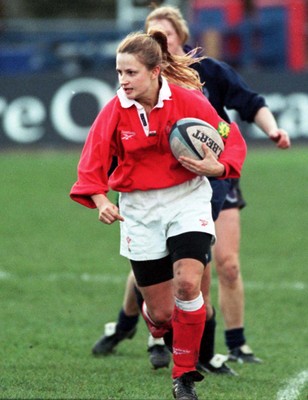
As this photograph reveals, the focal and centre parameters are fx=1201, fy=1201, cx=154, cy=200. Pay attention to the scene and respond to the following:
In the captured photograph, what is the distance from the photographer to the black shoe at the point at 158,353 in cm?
708

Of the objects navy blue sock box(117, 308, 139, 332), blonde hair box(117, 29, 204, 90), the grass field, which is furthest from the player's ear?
navy blue sock box(117, 308, 139, 332)

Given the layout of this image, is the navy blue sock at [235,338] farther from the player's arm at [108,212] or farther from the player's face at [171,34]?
the player's arm at [108,212]

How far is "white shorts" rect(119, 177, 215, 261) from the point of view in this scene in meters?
6.07

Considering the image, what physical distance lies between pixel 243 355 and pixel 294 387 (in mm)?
1040

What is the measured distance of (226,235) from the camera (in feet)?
24.4

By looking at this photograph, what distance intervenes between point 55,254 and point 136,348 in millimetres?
3752

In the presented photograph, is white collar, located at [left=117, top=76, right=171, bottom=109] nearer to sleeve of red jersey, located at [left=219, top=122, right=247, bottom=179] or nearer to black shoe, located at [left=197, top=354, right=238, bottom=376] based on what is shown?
sleeve of red jersey, located at [left=219, top=122, right=247, bottom=179]

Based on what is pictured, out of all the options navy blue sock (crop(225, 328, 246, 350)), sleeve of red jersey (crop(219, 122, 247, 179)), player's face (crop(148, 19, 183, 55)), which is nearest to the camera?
sleeve of red jersey (crop(219, 122, 247, 179))

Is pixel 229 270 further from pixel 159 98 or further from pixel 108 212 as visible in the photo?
pixel 108 212

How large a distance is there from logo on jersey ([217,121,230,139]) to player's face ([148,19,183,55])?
3.30 ft

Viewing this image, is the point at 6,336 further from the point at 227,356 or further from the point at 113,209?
the point at 113,209

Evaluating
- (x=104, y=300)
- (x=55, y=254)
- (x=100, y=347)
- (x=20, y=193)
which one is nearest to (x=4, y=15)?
(x=20, y=193)

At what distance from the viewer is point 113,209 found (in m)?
5.79

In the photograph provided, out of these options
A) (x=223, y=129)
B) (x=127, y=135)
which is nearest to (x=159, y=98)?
(x=127, y=135)
